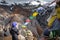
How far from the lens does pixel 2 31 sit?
15.2ft

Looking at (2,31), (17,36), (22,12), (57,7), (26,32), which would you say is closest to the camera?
(57,7)

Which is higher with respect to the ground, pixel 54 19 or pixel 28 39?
pixel 54 19

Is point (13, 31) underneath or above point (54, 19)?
underneath

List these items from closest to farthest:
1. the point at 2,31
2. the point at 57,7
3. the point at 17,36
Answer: the point at 57,7
the point at 2,31
the point at 17,36

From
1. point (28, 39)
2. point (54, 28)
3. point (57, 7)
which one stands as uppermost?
point (57, 7)

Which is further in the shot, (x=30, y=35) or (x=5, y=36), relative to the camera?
(x=30, y=35)

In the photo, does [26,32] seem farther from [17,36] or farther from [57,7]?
[57,7]

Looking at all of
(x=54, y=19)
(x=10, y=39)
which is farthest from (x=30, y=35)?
(x=54, y=19)

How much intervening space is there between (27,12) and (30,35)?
12.5 feet

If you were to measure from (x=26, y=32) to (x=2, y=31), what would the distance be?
783 millimetres

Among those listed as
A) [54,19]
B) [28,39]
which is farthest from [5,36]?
[54,19]

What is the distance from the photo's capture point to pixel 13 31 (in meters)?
5.04

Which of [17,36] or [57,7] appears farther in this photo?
[17,36]

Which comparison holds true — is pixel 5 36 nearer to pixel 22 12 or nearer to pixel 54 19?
pixel 54 19
